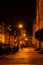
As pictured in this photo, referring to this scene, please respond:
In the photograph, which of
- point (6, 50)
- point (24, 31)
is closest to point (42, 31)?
point (6, 50)

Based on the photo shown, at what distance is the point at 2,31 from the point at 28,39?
3805 cm

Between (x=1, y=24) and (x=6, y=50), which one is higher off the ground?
(x=1, y=24)

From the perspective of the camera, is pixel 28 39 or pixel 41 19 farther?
pixel 28 39

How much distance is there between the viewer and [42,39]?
40.2 ft

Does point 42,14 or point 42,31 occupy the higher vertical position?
point 42,14

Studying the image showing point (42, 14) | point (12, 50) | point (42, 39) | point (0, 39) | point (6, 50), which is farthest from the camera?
point (0, 39)

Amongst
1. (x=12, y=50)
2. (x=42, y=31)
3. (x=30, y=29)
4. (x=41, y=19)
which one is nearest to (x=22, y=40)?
(x=30, y=29)

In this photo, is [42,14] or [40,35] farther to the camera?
[42,14]

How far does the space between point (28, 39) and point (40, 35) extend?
104m

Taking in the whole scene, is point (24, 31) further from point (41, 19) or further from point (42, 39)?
point (42, 39)

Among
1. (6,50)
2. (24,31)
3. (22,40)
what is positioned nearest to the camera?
(6,50)

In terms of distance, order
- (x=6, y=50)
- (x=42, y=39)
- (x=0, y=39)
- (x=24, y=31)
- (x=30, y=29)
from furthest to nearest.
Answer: (x=30, y=29)
(x=24, y=31)
(x=0, y=39)
(x=6, y=50)
(x=42, y=39)

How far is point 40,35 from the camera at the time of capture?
40.2 feet

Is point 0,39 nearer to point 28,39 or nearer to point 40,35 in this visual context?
point 28,39
